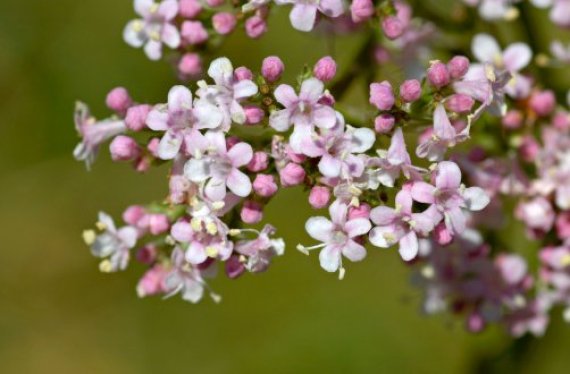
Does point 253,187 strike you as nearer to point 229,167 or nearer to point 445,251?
point 229,167

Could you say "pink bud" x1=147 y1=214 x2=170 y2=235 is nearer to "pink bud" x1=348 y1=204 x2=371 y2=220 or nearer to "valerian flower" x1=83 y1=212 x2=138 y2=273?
"valerian flower" x1=83 y1=212 x2=138 y2=273

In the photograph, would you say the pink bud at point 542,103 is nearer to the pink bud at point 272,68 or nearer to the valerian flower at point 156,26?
the pink bud at point 272,68

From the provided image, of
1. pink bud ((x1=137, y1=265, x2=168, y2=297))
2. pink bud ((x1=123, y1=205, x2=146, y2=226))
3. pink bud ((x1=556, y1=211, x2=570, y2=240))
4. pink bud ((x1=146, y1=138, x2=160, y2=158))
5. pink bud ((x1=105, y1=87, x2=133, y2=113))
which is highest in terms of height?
pink bud ((x1=105, y1=87, x2=133, y2=113))

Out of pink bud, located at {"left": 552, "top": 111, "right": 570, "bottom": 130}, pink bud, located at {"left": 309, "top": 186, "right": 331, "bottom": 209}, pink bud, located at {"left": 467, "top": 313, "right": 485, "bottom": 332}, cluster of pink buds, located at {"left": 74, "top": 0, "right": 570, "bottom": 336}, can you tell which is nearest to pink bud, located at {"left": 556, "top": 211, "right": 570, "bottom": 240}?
cluster of pink buds, located at {"left": 74, "top": 0, "right": 570, "bottom": 336}

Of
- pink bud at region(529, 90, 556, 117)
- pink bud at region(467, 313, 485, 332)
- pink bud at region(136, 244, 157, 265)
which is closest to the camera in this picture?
pink bud at region(136, 244, 157, 265)

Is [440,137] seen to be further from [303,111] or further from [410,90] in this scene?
[303,111]

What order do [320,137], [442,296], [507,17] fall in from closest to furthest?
[320,137]
[507,17]
[442,296]

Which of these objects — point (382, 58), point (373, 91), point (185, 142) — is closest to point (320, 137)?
point (373, 91)
